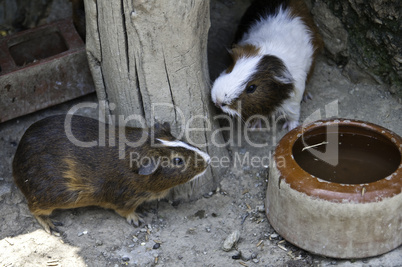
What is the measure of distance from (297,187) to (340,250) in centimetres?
45

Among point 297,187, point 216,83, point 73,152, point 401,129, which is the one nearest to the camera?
point 297,187

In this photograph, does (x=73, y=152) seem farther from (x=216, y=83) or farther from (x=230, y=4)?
(x=230, y=4)

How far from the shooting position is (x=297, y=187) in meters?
3.11

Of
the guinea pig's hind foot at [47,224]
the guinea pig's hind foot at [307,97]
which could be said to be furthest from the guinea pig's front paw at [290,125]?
the guinea pig's hind foot at [47,224]

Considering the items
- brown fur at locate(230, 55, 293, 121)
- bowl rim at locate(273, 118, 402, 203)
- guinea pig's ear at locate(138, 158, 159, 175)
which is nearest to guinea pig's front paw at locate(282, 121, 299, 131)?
brown fur at locate(230, 55, 293, 121)

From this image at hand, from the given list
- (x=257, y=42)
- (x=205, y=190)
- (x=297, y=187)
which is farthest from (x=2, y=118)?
(x=297, y=187)

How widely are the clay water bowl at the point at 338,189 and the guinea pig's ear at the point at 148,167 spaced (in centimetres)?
74

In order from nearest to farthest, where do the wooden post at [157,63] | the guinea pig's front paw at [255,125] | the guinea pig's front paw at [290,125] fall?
the wooden post at [157,63]
the guinea pig's front paw at [255,125]
the guinea pig's front paw at [290,125]

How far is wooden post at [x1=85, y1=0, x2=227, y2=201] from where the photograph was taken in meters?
3.16

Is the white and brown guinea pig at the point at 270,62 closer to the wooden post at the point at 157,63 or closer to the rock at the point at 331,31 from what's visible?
the rock at the point at 331,31

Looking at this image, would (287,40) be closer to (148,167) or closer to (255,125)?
(255,125)

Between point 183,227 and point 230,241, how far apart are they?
16.4 inches

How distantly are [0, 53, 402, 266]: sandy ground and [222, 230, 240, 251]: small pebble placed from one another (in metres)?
0.04

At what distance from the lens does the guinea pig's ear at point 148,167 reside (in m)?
3.36
